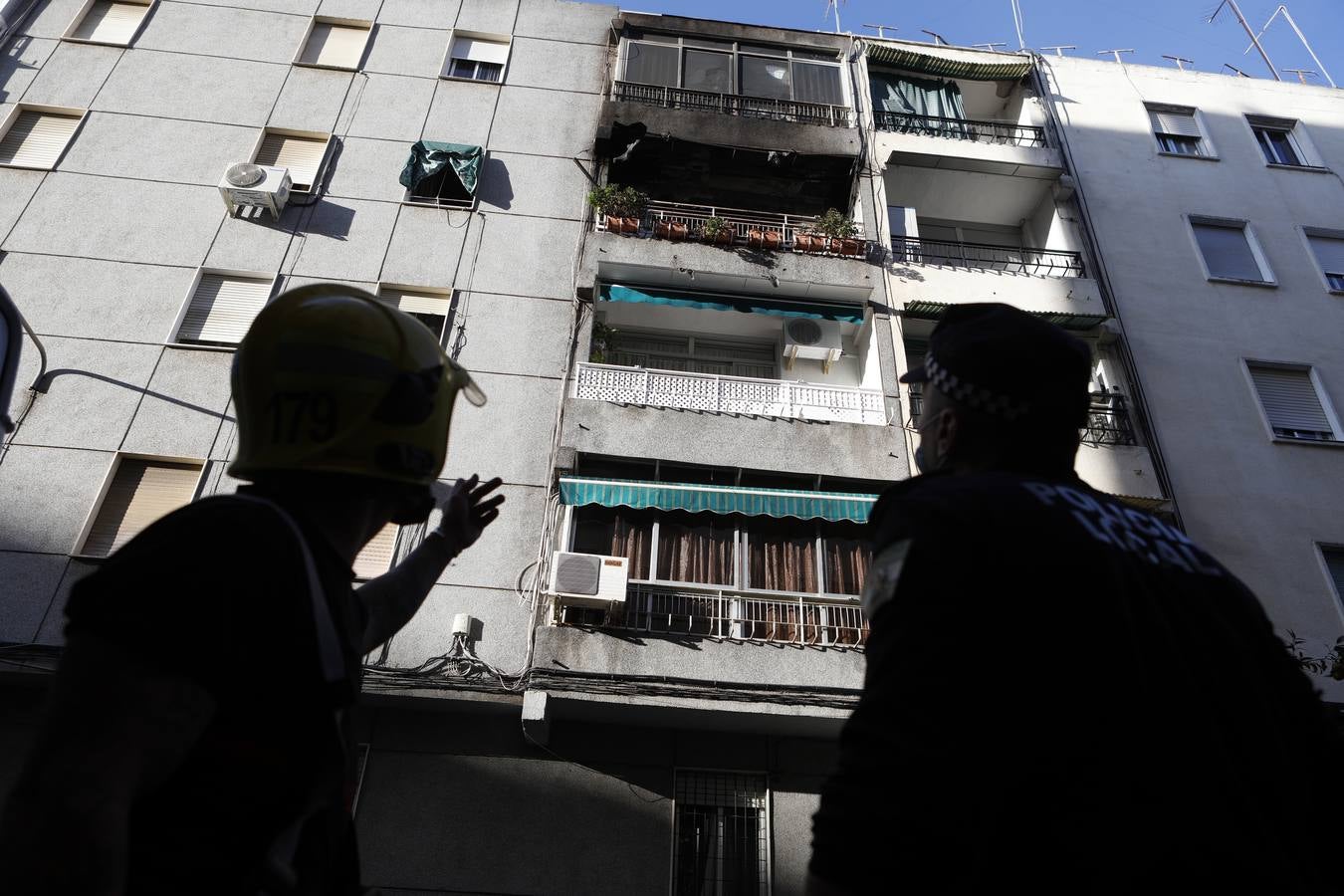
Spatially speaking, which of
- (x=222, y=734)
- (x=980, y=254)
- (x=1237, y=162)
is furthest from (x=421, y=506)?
(x=1237, y=162)

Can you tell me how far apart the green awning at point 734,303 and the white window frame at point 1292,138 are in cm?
947

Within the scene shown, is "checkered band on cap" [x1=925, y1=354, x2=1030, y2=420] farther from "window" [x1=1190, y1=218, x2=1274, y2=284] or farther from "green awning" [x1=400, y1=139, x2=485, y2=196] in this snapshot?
"window" [x1=1190, y1=218, x2=1274, y2=284]

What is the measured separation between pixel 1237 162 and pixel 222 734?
18834 millimetres

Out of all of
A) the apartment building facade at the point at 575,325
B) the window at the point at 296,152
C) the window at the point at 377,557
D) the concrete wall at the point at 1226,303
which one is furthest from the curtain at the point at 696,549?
the window at the point at 296,152

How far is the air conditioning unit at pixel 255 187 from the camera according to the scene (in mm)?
11836

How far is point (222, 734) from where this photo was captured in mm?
1177

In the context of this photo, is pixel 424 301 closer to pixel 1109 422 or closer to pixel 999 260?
pixel 999 260

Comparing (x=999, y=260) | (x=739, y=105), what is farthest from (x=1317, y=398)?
(x=739, y=105)

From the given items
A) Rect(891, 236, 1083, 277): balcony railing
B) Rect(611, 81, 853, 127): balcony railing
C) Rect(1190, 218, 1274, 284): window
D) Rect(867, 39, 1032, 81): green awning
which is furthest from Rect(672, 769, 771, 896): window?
Rect(867, 39, 1032, 81): green awning

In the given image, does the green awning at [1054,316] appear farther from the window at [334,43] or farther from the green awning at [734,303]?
the window at [334,43]

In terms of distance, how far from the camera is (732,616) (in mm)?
9469

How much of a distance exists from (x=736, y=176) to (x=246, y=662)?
1447 cm

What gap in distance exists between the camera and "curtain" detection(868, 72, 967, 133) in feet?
51.3

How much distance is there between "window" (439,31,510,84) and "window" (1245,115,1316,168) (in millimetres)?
14651
